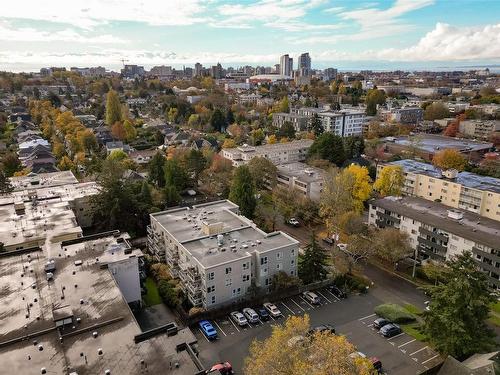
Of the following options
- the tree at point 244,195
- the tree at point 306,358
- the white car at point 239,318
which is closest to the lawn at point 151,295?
the white car at point 239,318

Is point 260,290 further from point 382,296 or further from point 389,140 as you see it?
point 389,140

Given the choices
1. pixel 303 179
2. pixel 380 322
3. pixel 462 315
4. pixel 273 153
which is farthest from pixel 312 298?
pixel 273 153

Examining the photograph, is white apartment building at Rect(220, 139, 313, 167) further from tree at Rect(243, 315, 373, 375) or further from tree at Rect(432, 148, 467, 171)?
tree at Rect(243, 315, 373, 375)

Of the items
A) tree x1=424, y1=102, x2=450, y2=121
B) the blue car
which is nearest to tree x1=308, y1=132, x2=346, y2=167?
the blue car

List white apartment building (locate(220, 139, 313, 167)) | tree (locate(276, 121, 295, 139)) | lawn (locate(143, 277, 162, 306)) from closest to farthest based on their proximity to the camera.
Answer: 1. lawn (locate(143, 277, 162, 306))
2. white apartment building (locate(220, 139, 313, 167))
3. tree (locate(276, 121, 295, 139))

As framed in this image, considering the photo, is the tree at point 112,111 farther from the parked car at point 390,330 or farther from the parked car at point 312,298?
the parked car at point 390,330


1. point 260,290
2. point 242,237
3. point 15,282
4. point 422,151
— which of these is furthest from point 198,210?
point 422,151
